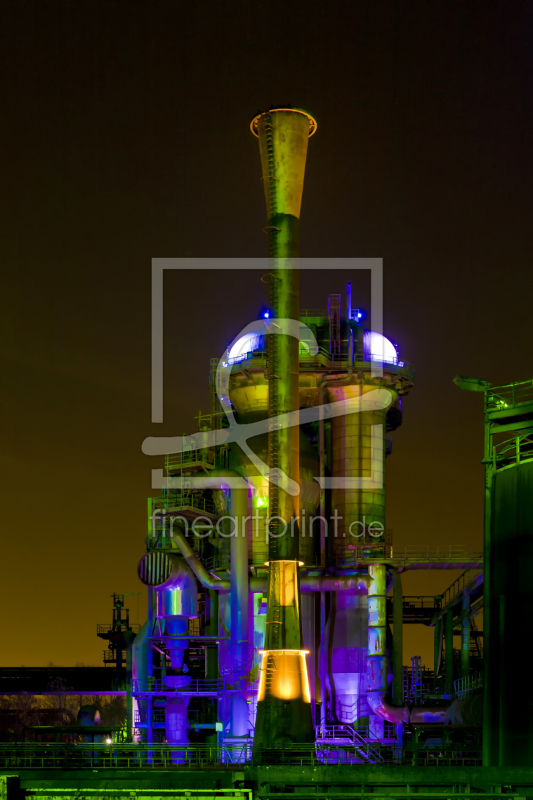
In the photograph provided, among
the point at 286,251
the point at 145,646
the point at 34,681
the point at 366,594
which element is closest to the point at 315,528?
the point at 366,594

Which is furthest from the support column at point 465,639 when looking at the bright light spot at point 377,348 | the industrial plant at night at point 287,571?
the bright light spot at point 377,348

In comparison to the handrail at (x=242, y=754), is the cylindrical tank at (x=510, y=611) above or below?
above

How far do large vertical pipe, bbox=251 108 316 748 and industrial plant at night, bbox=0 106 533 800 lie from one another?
71 mm

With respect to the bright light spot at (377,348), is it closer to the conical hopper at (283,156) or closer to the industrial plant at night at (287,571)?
the industrial plant at night at (287,571)

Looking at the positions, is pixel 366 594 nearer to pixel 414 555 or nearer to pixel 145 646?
pixel 414 555

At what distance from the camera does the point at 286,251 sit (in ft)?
161

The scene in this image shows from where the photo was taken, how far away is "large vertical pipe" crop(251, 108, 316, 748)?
1791 inches

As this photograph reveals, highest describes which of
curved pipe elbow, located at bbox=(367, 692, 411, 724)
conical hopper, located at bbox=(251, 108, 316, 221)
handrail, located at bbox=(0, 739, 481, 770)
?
conical hopper, located at bbox=(251, 108, 316, 221)

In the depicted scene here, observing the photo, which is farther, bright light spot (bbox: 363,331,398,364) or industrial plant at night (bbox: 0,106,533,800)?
bright light spot (bbox: 363,331,398,364)

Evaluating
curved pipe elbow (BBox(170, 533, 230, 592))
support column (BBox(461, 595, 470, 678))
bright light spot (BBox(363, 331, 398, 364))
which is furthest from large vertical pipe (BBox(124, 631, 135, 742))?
bright light spot (BBox(363, 331, 398, 364))

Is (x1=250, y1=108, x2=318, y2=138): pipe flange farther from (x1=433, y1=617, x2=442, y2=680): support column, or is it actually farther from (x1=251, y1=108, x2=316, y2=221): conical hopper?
(x1=433, y1=617, x2=442, y2=680): support column

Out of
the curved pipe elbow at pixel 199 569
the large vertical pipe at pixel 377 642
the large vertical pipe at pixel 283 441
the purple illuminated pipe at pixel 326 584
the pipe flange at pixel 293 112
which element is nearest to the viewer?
the large vertical pipe at pixel 283 441

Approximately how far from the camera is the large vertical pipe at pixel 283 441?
45.5 m

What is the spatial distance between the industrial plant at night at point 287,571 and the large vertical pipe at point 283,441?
0.07m
